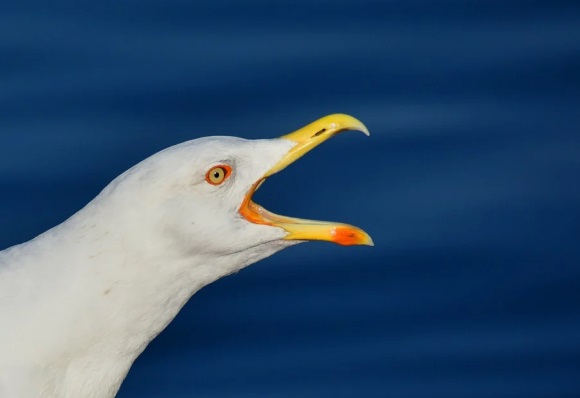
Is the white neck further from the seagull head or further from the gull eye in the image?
the gull eye

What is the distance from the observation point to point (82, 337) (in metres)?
6.38

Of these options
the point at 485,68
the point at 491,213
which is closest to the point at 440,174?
the point at 491,213

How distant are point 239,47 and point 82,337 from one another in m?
3.21

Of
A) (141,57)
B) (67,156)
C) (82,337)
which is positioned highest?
(141,57)

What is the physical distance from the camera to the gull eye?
6312 millimetres

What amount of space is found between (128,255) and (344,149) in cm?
279

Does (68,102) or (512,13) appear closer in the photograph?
(68,102)

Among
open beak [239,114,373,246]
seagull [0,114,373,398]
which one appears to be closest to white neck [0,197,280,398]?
seagull [0,114,373,398]

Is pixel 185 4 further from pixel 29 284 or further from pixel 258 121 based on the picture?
pixel 29 284

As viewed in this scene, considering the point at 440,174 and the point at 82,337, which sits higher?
the point at 440,174

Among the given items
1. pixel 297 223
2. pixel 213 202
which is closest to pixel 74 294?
pixel 213 202

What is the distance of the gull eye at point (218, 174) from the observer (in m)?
6.31

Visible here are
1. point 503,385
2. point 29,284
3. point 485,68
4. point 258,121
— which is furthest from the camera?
point 485,68

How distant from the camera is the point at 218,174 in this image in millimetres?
6328
